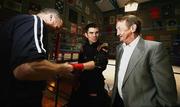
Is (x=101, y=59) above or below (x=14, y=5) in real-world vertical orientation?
below

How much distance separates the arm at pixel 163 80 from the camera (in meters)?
1.74

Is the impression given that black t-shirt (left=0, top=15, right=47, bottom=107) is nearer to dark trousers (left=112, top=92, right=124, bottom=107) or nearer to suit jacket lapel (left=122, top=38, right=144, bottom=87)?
suit jacket lapel (left=122, top=38, right=144, bottom=87)

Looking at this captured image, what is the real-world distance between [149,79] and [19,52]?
128 centimetres

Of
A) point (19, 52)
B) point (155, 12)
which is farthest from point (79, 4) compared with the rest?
point (19, 52)

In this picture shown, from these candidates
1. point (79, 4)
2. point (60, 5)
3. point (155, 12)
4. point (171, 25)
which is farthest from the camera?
point (155, 12)

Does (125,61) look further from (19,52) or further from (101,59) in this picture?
(19,52)

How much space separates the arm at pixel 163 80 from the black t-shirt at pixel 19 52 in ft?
3.61

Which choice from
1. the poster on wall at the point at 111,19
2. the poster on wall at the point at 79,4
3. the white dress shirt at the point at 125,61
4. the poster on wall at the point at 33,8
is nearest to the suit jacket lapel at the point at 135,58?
the white dress shirt at the point at 125,61

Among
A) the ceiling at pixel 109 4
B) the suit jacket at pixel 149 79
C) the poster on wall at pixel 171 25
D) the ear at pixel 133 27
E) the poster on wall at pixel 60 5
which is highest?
the ceiling at pixel 109 4

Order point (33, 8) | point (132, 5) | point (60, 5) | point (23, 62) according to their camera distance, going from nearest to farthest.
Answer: point (23, 62) < point (132, 5) < point (33, 8) < point (60, 5)

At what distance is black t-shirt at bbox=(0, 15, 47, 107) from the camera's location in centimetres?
120

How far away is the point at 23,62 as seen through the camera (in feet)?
3.87

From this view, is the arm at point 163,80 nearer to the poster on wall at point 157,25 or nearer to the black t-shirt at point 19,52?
the black t-shirt at point 19,52

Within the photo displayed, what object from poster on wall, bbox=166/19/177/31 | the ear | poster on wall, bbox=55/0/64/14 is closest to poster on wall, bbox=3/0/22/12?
poster on wall, bbox=55/0/64/14
